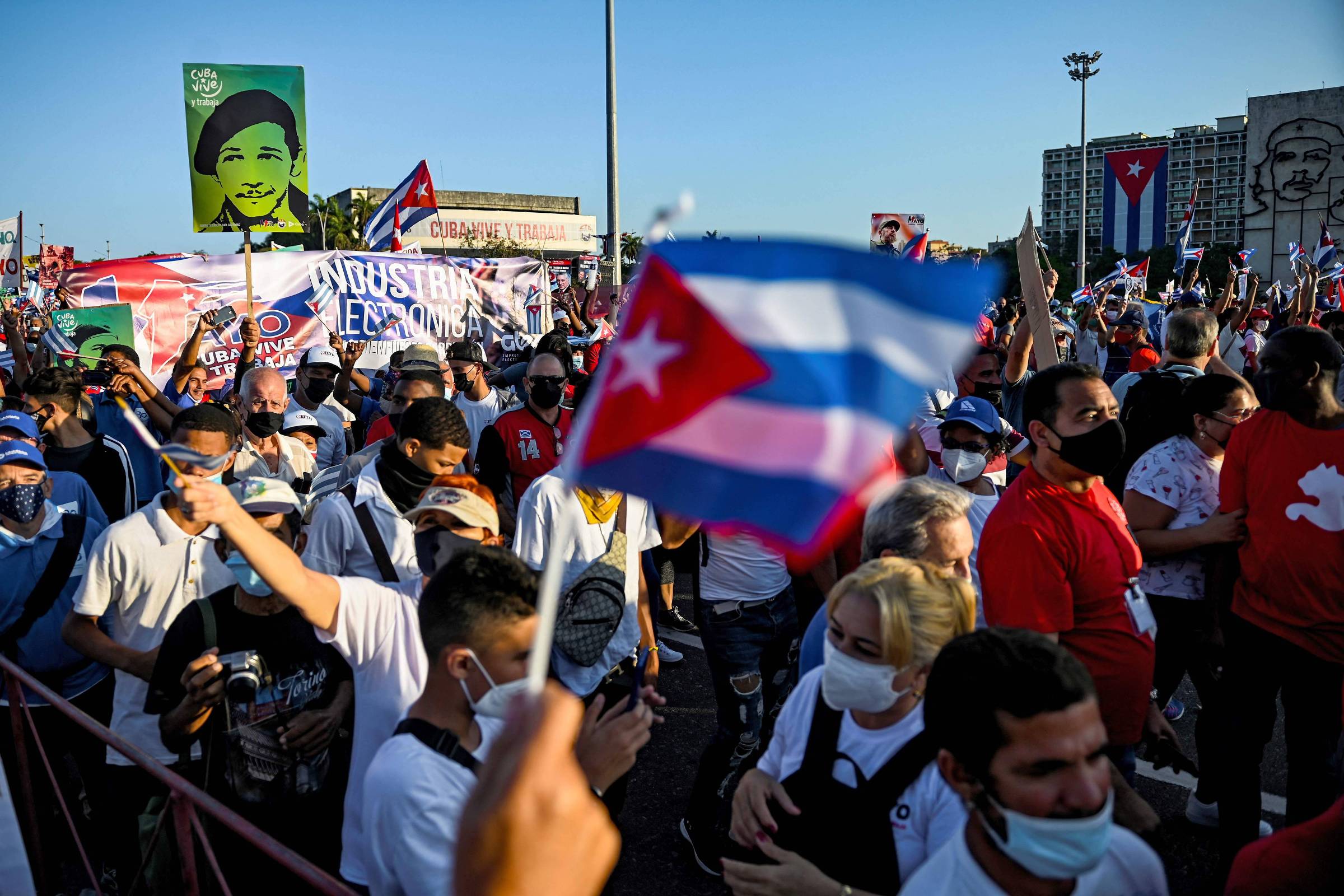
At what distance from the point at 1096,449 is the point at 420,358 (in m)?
4.86

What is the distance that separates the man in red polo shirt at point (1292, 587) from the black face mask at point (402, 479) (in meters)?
3.13

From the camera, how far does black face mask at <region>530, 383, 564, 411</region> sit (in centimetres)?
541

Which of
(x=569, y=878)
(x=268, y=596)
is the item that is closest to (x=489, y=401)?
(x=268, y=596)

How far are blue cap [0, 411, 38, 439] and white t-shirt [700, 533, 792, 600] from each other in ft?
10.4

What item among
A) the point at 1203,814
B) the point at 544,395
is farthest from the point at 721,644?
the point at 1203,814

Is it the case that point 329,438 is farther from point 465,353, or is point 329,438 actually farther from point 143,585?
point 143,585

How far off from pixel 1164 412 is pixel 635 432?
12.3 feet

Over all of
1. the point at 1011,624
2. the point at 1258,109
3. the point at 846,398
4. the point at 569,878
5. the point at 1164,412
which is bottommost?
the point at 1011,624

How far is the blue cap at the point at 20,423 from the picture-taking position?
430 cm

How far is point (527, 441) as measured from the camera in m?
5.38

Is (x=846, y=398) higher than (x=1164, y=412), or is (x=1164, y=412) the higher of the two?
(x=846, y=398)

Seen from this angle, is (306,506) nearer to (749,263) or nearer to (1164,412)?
(749,263)

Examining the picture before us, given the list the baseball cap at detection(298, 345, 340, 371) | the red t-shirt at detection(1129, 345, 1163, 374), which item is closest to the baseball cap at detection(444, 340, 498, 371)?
the baseball cap at detection(298, 345, 340, 371)

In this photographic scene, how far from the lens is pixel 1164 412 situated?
14.8ft
